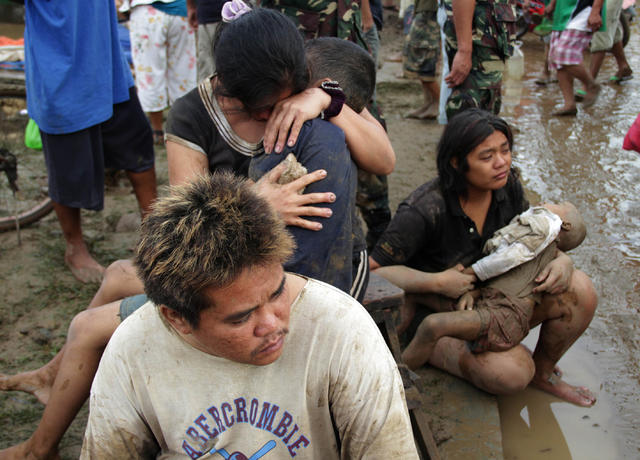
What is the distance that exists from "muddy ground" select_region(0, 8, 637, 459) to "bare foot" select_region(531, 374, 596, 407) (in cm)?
20

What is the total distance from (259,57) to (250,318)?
74 cm

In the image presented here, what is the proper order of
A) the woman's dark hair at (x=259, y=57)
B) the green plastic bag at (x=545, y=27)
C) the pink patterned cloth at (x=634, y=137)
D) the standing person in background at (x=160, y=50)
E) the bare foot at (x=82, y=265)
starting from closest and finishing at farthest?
the woman's dark hair at (x=259, y=57)
the pink patterned cloth at (x=634, y=137)
the bare foot at (x=82, y=265)
the standing person in background at (x=160, y=50)
the green plastic bag at (x=545, y=27)

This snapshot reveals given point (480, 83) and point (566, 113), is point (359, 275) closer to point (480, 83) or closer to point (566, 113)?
point (480, 83)

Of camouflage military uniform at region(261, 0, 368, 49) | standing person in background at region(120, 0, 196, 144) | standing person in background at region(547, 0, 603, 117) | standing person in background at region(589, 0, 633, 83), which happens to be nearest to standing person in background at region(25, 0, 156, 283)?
camouflage military uniform at region(261, 0, 368, 49)

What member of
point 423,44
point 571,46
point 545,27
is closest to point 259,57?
A: point 423,44

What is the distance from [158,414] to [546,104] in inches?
255

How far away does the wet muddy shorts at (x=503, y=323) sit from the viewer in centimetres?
233

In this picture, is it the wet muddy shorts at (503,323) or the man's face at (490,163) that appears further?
the man's face at (490,163)

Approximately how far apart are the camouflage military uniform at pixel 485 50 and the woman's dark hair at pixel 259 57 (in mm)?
2316

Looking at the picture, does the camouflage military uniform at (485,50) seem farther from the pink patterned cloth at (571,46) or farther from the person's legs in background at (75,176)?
the pink patterned cloth at (571,46)

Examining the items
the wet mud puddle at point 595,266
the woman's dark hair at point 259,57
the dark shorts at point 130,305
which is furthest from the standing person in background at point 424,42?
the dark shorts at point 130,305

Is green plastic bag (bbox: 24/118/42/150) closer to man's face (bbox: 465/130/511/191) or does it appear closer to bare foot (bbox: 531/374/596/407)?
man's face (bbox: 465/130/511/191)

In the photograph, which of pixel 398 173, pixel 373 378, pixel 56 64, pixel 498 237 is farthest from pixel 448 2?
pixel 373 378

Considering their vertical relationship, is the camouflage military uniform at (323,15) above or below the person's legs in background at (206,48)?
above
